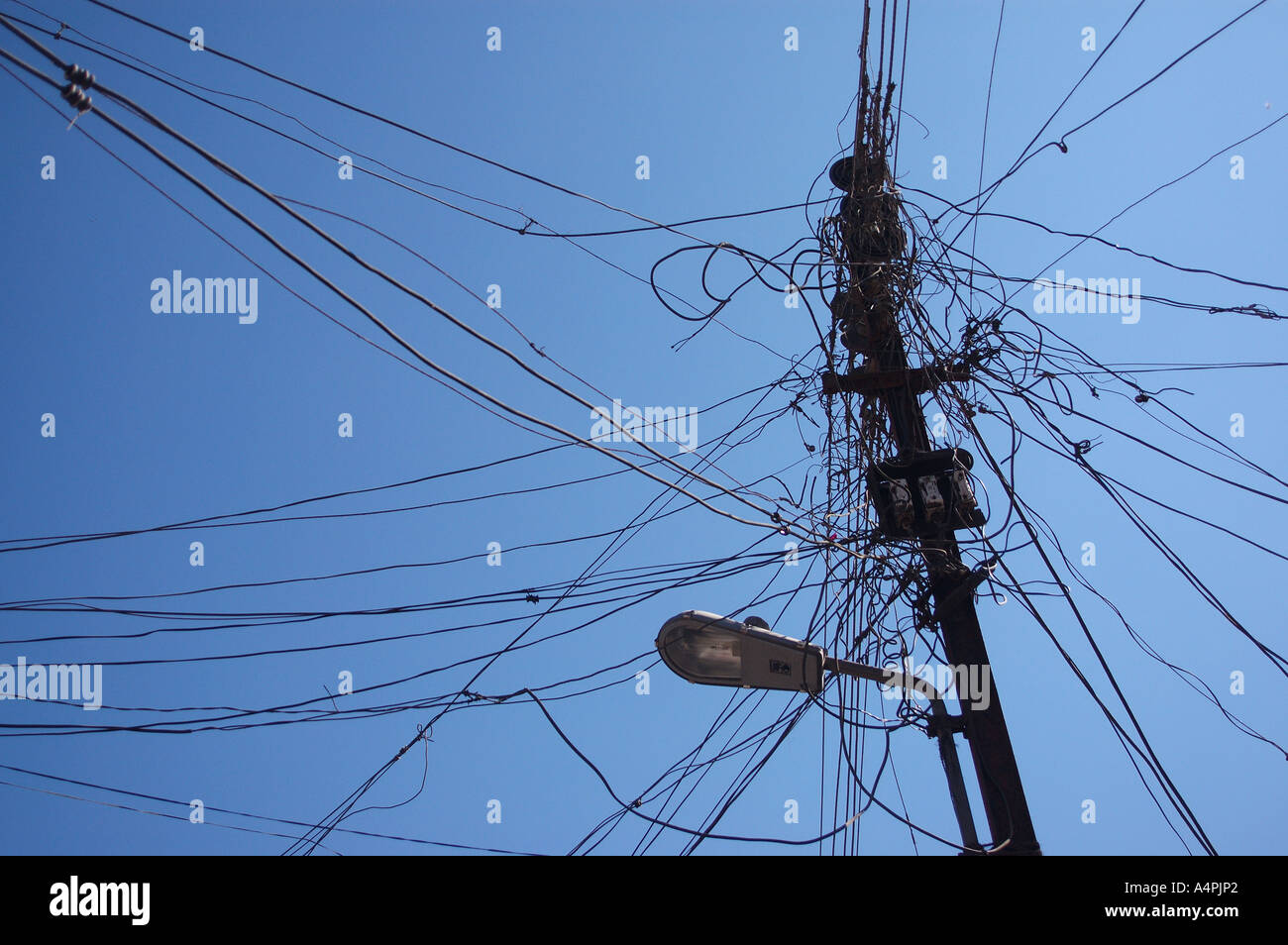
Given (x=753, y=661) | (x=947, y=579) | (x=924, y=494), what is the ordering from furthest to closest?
(x=924, y=494) < (x=947, y=579) < (x=753, y=661)

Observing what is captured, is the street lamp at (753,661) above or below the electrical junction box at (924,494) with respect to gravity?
below

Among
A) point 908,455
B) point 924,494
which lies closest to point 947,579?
point 924,494

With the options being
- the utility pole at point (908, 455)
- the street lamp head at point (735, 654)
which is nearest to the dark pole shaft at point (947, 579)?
the utility pole at point (908, 455)

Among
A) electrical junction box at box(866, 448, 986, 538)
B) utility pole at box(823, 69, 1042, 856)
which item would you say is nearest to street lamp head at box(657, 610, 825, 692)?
utility pole at box(823, 69, 1042, 856)

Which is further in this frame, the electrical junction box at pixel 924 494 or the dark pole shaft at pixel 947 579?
the electrical junction box at pixel 924 494

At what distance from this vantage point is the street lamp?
4406mm

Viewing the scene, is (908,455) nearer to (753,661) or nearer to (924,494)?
(924,494)

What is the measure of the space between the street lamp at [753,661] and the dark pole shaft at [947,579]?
0.59 ft

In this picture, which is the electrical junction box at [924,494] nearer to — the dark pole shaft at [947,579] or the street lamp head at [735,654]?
the dark pole shaft at [947,579]

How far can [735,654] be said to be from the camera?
4508 millimetres

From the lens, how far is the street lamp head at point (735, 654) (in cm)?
441

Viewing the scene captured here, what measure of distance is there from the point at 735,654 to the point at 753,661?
0.09 metres

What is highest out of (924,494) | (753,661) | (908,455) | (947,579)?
(908,455)
